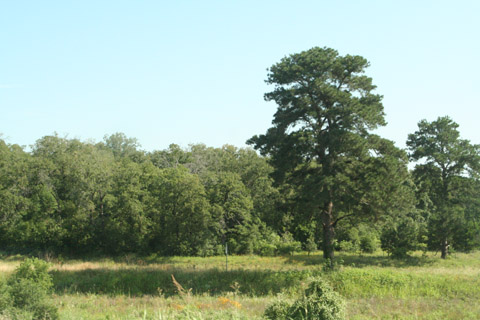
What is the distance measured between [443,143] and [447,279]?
705 inches

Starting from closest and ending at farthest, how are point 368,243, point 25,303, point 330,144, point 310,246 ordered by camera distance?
point 25,303
point 330,144
point 310,246
point 368,243

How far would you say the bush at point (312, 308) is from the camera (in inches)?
326

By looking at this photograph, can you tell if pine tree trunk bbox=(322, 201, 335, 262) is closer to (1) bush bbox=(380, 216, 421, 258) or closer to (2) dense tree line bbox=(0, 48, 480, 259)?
(2) dense tree line bbox=(0, 48, 480, 259)

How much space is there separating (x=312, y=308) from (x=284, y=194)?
15910mm

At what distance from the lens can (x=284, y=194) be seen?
952 inches

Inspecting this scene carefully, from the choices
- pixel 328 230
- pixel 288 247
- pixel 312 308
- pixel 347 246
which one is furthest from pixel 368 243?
pixel 312 308

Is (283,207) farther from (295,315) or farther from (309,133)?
(295,315)

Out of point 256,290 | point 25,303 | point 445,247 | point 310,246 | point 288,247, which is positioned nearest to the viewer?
point 25,303

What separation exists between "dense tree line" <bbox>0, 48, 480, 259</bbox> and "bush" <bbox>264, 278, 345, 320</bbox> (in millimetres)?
12714

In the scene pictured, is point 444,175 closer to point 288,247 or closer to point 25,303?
point 288,247

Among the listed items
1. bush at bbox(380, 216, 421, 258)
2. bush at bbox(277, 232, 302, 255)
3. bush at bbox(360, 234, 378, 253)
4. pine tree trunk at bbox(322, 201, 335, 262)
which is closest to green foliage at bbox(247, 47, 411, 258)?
pine tree trunk at bbox(322, 201, 335, 262)

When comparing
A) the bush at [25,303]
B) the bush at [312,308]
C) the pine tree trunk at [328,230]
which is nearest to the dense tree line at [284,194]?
the pine tree trunk at [328,230]

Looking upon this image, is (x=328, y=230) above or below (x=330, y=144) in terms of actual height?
below

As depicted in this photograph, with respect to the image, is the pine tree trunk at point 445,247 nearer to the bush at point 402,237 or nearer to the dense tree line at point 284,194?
the dense tree line at point 284,194
